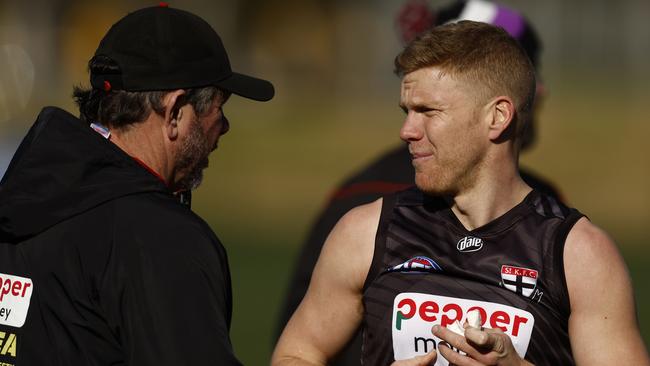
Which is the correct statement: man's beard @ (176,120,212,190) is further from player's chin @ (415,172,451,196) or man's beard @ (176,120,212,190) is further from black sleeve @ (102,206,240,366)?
player's chin @ (415,172,451,196)

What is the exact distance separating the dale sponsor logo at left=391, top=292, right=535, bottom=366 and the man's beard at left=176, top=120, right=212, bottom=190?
27.9 inches

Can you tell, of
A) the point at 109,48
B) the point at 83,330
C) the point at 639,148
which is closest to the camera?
the point at 83,330

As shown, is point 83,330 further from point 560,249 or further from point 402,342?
point 560,249

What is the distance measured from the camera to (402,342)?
359cm

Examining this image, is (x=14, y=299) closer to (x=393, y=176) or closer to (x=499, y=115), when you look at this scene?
(x=499, y=115)

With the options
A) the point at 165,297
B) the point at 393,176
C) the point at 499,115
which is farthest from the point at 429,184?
the point at 393,176

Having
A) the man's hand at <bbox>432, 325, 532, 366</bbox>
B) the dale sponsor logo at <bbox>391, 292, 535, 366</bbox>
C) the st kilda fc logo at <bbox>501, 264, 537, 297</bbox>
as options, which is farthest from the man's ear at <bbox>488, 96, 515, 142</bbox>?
the man's hand at <bbox>432, 325, 532, 366</bbox>

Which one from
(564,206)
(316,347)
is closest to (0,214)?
(316,347)

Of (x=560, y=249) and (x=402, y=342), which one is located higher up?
(x=560, y=249)

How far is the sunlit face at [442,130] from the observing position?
144 inches

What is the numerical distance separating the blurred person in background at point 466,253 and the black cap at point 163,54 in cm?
62

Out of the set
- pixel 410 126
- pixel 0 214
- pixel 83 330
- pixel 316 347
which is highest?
pixel 410 126

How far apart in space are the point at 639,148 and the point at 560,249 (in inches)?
758

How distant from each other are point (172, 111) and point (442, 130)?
2.73 feet
